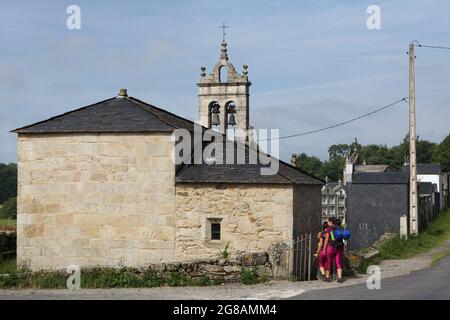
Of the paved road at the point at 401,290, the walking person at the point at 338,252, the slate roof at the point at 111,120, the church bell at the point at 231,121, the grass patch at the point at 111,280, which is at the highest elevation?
the church bell at the point at 231,121

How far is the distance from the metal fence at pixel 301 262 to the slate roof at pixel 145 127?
1.92 m

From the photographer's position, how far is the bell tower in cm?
2788

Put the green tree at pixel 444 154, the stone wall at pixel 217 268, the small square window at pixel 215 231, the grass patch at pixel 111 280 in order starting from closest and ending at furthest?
the grass patch at pixel 111 280 → the stone wall at pixel 217 268 → the small square window at pixel 215 231 → the green tree at pixel 444 154

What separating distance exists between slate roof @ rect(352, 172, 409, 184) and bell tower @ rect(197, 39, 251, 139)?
576 centimetres

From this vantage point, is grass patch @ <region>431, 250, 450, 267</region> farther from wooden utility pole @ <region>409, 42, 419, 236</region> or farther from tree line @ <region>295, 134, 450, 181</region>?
tree line @ <region>295, 134, 450, 181</region>

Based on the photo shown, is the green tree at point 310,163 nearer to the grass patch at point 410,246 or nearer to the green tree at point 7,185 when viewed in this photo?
the green tree at point 7,185

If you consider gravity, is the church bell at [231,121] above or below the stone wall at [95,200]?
above

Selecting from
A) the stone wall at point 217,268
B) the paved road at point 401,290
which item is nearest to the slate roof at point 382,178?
the paved road at point 401,290

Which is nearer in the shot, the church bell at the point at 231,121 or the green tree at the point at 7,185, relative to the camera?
the church bell at the point at 231,121

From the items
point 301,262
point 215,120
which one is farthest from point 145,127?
point 215,120

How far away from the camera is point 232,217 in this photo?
18.4 m

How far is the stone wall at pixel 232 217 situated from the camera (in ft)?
59.1

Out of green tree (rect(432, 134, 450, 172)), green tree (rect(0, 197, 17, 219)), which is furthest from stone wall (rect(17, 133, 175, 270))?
green tree (rect(432, 134, 450, 172))
